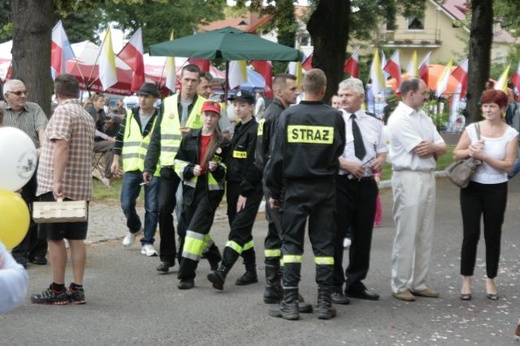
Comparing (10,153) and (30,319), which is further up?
(10,153)

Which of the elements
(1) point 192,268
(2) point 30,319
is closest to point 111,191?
(1) point 192,268

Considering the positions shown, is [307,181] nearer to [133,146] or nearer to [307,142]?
[307,142]

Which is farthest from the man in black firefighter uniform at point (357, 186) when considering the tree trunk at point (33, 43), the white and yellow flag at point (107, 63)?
the white and yellow flag at point (107, 63)

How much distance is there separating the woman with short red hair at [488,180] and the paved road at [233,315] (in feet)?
1.18

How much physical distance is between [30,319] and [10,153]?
3202 millimetres

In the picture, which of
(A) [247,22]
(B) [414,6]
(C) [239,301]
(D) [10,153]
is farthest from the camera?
(A) [247,22]

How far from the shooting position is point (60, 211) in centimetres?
761

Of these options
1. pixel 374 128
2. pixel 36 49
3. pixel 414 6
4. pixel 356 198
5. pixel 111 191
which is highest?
pixel 414 6

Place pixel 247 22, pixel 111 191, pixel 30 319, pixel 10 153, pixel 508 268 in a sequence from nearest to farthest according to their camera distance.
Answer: pixel 10 153 → pixel 30 319 → pixel 508 268 → pixel 111 191 → pixel 247 22

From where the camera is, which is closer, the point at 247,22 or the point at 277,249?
the point at 277,249

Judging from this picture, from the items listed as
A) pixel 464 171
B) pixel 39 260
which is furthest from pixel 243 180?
pixel 39 260

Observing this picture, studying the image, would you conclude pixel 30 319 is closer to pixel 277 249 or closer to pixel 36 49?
pixel 277 249

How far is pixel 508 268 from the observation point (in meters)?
10.2

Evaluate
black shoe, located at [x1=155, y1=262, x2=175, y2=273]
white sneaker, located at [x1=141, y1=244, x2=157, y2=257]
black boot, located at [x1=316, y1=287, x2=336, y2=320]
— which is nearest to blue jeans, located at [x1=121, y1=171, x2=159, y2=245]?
white sneaker, located at [x1=141, y1=244, x2=157, y2=257]
